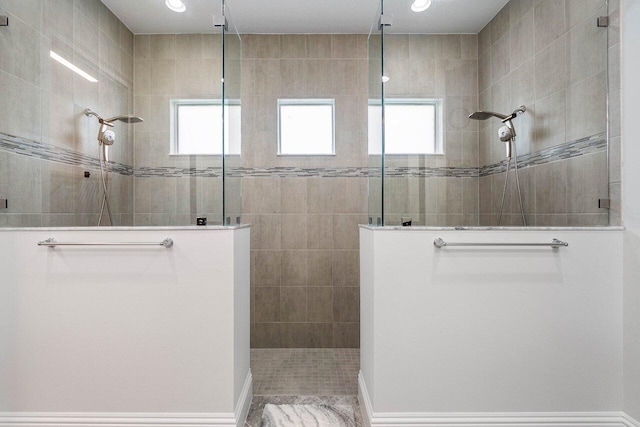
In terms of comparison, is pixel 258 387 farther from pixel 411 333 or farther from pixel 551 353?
pixel 551 353

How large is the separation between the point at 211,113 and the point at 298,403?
167 centimetres

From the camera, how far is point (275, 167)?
3.02 m

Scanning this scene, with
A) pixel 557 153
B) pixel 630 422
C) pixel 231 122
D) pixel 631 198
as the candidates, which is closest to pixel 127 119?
pixel 231 122

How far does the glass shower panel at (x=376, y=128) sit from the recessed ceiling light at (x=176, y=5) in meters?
1.00

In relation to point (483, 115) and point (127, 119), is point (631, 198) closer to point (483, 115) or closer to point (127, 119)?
point (483, 115)

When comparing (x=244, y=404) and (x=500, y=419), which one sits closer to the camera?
(x=500, y=419)

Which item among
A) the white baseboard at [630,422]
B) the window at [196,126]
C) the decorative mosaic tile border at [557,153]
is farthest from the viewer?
the window at [196,126]

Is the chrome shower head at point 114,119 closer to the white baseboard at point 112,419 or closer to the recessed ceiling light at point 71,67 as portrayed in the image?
the recessed ceiling light at point 71,67

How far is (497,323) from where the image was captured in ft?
5.54

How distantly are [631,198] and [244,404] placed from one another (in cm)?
208

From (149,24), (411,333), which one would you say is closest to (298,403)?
(411,333)

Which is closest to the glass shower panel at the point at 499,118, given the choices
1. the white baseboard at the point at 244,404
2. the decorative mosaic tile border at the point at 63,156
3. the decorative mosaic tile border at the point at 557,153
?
the decorative mosaic tile border at the point at 557,153

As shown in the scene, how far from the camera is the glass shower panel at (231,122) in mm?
1912

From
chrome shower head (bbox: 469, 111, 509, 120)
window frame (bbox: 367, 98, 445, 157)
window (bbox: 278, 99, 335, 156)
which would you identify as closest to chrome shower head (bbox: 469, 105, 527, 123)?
chrome shower head (bbox: 469, 111, 509, 120)
